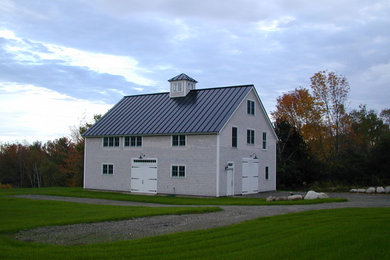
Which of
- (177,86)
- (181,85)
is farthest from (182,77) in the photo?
(177,86)

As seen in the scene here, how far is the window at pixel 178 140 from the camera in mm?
29781

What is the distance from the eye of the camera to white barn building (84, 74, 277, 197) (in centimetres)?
2864

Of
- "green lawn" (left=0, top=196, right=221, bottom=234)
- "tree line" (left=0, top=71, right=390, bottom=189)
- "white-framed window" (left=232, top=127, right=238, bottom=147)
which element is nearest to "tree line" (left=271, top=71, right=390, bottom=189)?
"tree line" (left=0, top=71, right=390, bottom=189)

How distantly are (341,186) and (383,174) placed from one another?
3.54m

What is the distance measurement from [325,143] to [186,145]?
83.5 ft

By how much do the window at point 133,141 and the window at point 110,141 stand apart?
45.0 inches

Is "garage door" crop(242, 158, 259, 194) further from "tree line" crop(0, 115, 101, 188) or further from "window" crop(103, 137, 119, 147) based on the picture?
"tree line" crop(0, 115, 101, 188)

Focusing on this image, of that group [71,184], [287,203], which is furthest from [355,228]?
[71,184]

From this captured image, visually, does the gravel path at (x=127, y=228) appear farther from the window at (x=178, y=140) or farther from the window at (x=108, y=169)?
the window at (x=108, y=169)

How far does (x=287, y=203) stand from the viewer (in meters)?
21.9

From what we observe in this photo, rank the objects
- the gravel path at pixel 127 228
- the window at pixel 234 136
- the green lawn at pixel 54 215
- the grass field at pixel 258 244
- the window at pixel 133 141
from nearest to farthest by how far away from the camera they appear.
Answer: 1. the grass field at pixel 258 244
2. the gravel path at pixel 127 228
3. the green lawn at pixel 54 215
4. the window at pixel 234 136
5. the window at pixel 133 141

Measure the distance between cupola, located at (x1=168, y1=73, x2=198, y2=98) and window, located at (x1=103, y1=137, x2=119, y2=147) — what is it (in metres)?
5.95

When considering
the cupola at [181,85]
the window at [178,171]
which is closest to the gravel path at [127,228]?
the window at [178,171]

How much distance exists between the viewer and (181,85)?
35125 mm
